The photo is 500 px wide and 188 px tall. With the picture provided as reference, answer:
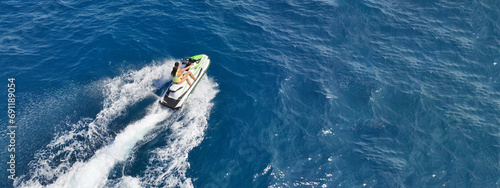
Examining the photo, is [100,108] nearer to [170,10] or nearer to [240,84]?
[240,84]

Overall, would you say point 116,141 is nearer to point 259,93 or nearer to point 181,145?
point 181,145

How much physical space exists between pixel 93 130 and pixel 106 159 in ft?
12.2

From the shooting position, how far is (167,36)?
3616 centimetres

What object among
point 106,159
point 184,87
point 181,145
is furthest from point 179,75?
point 106,159

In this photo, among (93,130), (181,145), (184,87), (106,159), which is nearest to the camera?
(106,159)

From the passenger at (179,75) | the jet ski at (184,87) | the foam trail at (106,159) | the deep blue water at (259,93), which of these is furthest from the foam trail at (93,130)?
the passenger at (179,75)

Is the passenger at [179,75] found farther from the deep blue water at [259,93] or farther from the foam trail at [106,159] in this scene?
the foam trail at [106,159]

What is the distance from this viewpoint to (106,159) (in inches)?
902

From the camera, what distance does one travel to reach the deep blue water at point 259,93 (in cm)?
2331

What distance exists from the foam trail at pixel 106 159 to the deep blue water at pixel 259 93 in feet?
0.32

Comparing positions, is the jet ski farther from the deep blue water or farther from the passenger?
the deep blue water

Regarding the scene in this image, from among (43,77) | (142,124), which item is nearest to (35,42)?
(43,77)

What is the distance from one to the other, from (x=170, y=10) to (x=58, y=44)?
49.3 ft

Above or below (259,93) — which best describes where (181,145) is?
below
